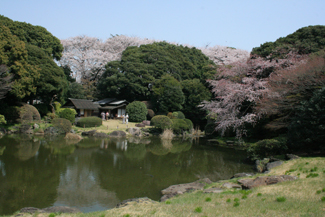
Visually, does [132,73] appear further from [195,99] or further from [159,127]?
[159,127]

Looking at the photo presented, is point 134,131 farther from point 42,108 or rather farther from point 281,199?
point 281,199

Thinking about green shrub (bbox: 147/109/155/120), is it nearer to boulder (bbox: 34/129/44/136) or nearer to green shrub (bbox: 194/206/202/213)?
boulder (bbox: 34/129/44/136)

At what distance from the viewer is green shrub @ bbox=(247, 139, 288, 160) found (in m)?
11.1

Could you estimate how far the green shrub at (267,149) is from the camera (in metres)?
11.1

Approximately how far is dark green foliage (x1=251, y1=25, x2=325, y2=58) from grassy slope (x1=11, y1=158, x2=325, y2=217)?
12.3 meters

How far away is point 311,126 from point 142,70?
23.2 meters

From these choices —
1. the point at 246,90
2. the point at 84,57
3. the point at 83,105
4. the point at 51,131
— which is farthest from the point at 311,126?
the point at 84,57

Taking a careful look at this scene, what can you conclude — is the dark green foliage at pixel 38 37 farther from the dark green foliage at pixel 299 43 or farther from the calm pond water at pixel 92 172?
the dark green foliage at pixel 299 43

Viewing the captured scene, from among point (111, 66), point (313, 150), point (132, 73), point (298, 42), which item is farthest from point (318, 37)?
point (111, 66)

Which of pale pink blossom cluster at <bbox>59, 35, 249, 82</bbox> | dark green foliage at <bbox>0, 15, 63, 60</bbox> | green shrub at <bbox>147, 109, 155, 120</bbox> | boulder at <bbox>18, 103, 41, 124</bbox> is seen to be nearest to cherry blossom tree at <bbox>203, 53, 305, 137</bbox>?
green shrub at <bbox>147, 109, 155, 120</bbox>

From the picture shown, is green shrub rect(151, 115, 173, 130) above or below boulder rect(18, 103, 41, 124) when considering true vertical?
below

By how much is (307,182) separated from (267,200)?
1.71 meters

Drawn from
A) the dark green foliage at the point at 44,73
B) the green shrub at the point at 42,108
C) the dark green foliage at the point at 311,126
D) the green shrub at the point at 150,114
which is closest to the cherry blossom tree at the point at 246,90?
the dark green foliage at the point at 311,126

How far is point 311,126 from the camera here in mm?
9797
